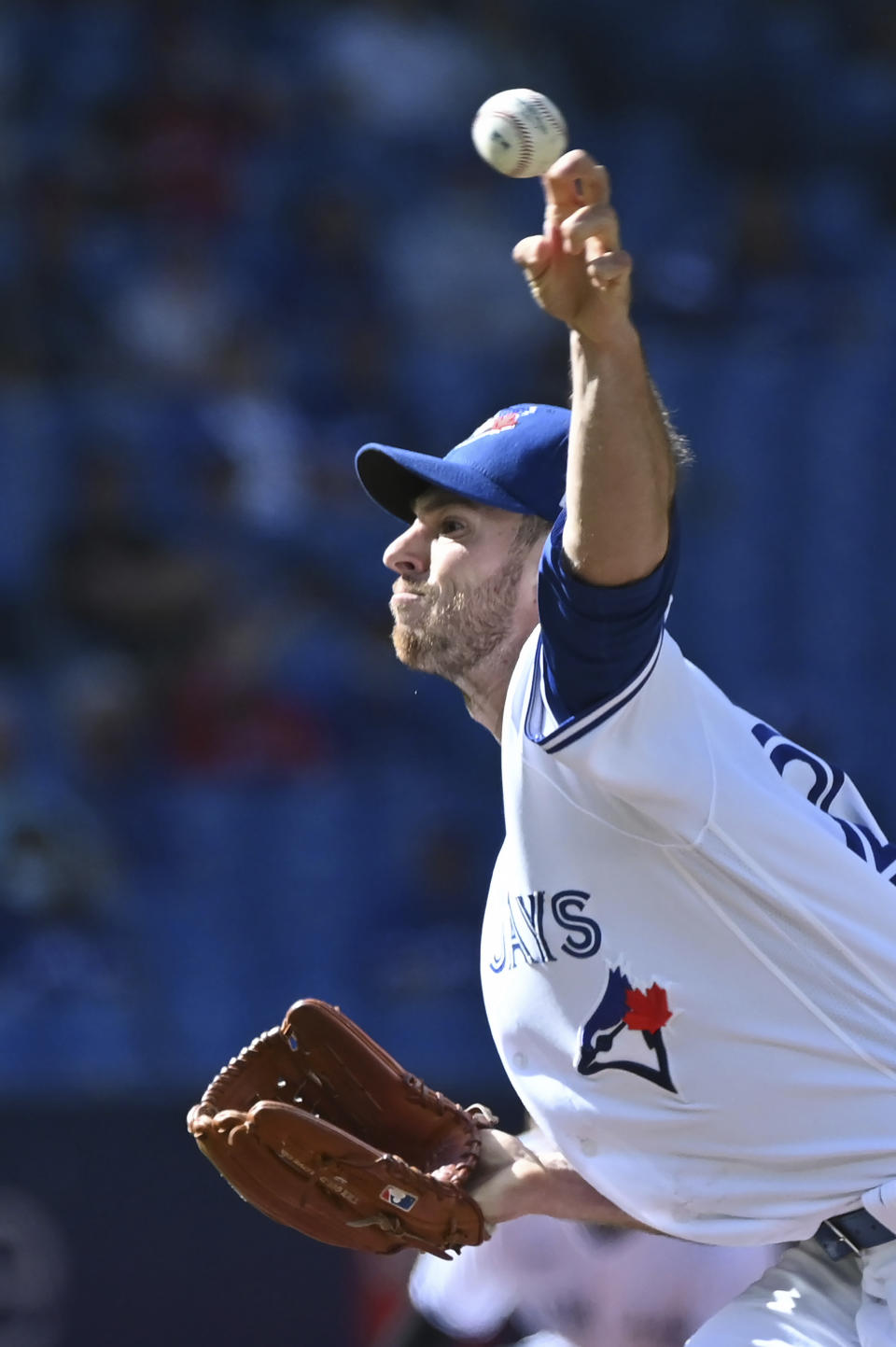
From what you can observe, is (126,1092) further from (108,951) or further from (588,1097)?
(588,1097)

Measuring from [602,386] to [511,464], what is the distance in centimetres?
67

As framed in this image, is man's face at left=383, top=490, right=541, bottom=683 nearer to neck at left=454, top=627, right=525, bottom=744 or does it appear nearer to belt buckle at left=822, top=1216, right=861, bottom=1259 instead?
neck at left=454, top=627, right=525, bottom=744

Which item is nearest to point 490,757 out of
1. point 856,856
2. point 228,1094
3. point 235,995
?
point 235,995

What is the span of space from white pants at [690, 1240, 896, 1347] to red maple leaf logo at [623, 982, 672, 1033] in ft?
1.37

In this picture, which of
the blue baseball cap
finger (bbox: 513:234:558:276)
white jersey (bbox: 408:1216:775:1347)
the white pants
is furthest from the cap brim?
white jersey (bbox: 408:1216:775:1347)

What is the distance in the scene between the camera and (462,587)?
8.59ft

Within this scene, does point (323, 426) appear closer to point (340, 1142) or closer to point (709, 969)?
point (340, 1142)

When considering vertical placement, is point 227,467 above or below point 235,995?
above

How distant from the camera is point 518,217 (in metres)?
6.79

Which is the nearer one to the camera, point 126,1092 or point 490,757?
point 126,1092

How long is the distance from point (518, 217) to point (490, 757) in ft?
7.08

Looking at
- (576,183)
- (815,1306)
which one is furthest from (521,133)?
(815,1306)

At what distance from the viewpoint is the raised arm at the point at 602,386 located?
78.7 inches

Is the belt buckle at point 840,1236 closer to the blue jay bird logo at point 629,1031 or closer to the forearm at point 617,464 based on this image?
the blue jay bird logo at point 629,1031
